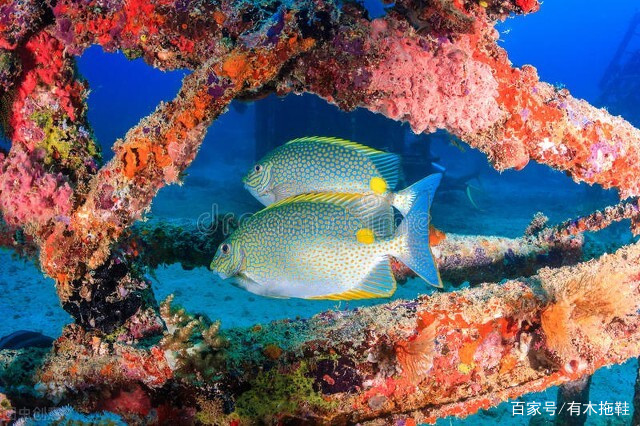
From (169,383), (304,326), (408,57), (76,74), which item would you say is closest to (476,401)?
(304,326)

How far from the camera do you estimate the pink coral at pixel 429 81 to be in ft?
6.77

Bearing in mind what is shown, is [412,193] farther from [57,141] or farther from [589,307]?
[57,141]

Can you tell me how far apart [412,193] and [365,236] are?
1.25 feet

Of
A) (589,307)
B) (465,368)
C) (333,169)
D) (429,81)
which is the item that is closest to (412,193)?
(333,169)

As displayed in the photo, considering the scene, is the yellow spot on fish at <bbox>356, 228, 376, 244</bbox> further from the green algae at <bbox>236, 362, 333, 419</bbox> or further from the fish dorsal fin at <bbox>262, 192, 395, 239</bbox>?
the green algae at <bbox>236, 362, 333, 419</bbox>

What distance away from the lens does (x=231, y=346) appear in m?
2.26

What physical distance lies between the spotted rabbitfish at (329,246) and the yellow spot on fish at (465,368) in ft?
2.17

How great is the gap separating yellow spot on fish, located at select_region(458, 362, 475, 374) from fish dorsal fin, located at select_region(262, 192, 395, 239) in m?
0.93

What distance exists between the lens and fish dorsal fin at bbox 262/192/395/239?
2293mm

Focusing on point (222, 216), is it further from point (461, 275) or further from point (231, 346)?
point (461, 275)

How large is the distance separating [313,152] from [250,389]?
1.37 m

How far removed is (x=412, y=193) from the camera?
7.60ft

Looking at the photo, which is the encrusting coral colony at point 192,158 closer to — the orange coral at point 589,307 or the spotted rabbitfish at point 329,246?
the orange coral at point 589,307

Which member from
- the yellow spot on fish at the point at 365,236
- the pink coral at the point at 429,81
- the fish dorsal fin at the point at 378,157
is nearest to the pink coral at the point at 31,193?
the fish dorsal fin at the point at 378,157
